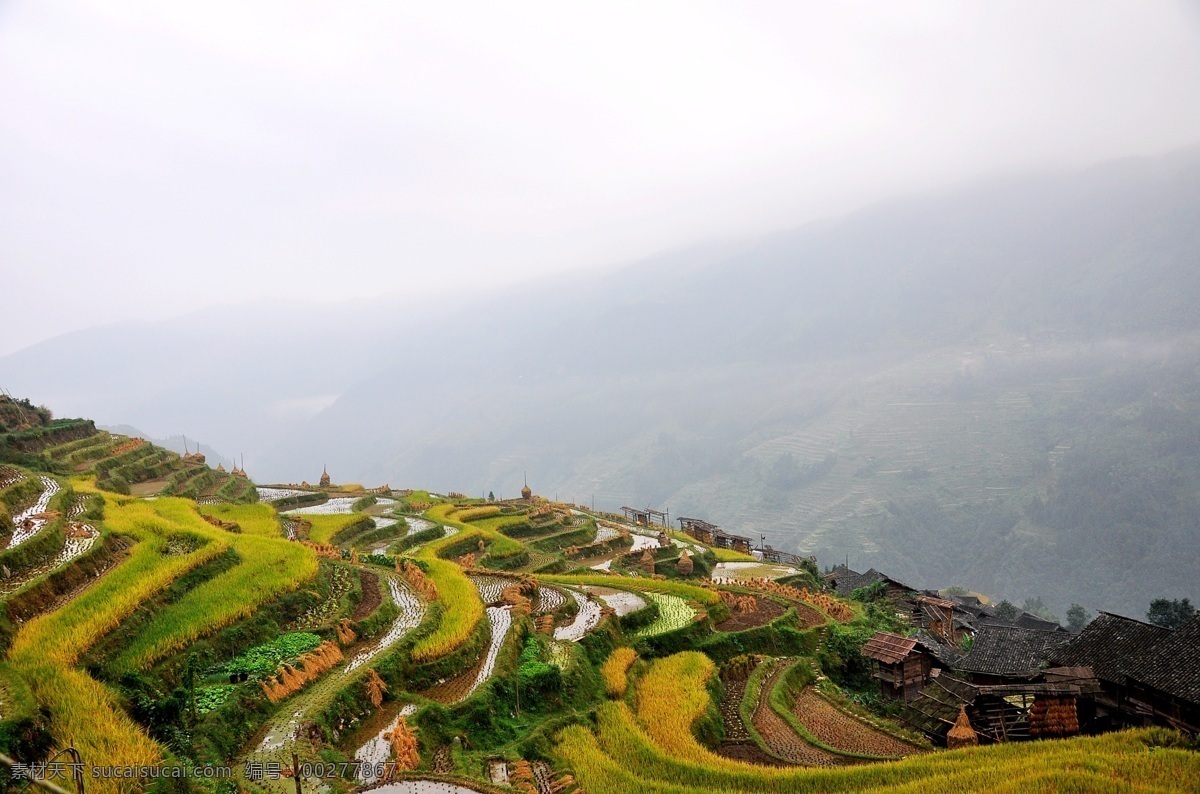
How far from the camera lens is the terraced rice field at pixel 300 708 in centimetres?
1129

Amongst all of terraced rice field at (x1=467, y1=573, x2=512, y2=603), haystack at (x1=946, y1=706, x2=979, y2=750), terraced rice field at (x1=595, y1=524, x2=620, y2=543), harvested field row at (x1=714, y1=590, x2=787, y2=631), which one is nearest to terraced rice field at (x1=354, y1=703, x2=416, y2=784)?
terraced rice field at (x1=467, y1=573, x2=512, y2=603)

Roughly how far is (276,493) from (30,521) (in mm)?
31188

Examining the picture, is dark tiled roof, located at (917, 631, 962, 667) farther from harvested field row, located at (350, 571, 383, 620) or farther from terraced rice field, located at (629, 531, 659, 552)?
harvested field row, located at (350, 571, 383, 620)

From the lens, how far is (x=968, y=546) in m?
125

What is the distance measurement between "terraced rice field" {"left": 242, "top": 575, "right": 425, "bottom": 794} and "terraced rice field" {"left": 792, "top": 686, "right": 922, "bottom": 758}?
36.9 feet

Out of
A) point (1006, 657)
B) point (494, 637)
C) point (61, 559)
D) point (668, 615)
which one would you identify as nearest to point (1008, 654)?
point (1006, 657)

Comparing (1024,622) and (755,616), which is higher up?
(755,616)

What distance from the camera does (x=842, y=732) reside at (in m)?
17.7

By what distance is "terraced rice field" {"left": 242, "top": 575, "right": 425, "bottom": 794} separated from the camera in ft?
37.0

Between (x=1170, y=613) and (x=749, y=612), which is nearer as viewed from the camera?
(x=749, y=612)

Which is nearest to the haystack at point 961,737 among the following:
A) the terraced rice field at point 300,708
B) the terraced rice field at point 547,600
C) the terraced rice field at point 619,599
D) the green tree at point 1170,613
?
the terraced rice field at point 619,599

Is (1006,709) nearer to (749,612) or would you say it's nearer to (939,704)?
(939,704)

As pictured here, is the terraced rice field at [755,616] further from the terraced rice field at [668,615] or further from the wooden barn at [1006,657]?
the wooden barn at [1006,657]

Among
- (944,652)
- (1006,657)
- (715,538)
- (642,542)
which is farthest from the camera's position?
(715,538)
